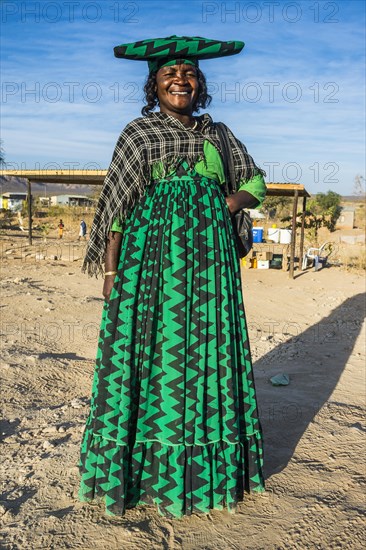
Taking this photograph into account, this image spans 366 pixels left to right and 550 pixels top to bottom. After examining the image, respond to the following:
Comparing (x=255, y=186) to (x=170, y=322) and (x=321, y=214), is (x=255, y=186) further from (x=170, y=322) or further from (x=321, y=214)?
(x=321, y=214)

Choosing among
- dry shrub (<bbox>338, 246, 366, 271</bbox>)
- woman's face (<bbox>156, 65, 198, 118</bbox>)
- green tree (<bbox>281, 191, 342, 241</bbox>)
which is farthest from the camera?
green tree (<bbox>281, 191, 342, 241</bbox>)

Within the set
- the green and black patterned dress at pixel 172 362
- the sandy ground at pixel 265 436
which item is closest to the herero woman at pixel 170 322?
the green and black patterned dress at pixel 172 362

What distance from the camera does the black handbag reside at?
2244 mm

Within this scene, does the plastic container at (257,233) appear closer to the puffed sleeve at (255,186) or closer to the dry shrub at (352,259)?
the dry shrub at (352,259)

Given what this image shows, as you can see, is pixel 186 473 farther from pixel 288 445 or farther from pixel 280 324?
pixel 280 324

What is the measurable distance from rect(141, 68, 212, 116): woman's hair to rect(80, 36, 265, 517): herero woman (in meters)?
0.04

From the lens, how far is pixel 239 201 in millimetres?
2248

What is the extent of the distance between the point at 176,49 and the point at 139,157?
1.46 ft

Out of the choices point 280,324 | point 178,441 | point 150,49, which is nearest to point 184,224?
point 150,49

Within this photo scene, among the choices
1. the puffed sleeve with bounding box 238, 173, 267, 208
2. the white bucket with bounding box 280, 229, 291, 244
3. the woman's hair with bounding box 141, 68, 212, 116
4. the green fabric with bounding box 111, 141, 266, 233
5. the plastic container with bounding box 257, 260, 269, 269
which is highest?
the woman's hair with bounding box 141, 68, 212, 116

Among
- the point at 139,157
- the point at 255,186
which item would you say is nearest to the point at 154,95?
the point at 139,157

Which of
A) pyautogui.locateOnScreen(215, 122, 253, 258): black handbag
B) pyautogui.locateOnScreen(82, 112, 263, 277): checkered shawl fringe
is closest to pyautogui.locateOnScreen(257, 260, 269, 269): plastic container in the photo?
pyautogui.locateOnScreen(215, 122, 253, 258): black handbag

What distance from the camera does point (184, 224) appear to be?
2096 mm

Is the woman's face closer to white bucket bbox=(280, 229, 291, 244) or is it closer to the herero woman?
the herero woman
